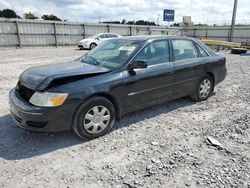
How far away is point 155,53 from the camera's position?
4.10 m

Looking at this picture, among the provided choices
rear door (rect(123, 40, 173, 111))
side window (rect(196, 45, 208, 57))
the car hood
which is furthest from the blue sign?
the car hood

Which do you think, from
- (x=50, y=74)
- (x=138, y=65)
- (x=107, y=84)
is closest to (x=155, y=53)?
(x=138, y=65)

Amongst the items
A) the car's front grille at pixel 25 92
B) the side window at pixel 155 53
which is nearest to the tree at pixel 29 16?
the car's front grille at pixel 25 92

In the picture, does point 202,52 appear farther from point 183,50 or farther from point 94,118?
point 94,118

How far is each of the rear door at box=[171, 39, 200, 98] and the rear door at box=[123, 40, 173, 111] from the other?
187 mm

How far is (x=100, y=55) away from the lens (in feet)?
13.6

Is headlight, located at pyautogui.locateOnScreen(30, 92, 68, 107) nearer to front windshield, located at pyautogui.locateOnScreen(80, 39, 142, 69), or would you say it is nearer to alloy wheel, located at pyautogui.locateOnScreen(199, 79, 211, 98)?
front windshield, located at pyautogui.locateOnScreen(80, 39, 142, 69)

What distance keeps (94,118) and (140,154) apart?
3.00 feet

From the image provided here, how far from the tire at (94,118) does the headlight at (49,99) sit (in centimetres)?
32

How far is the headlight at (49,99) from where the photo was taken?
2928 mm

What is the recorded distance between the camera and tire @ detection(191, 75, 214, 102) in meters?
4.95

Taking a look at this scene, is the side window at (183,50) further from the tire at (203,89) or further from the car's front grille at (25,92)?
the car's front grille at (25,92)

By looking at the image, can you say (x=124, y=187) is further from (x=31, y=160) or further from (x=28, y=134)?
(x=28, y=134)

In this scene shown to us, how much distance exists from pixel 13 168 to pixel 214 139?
3000 mm
